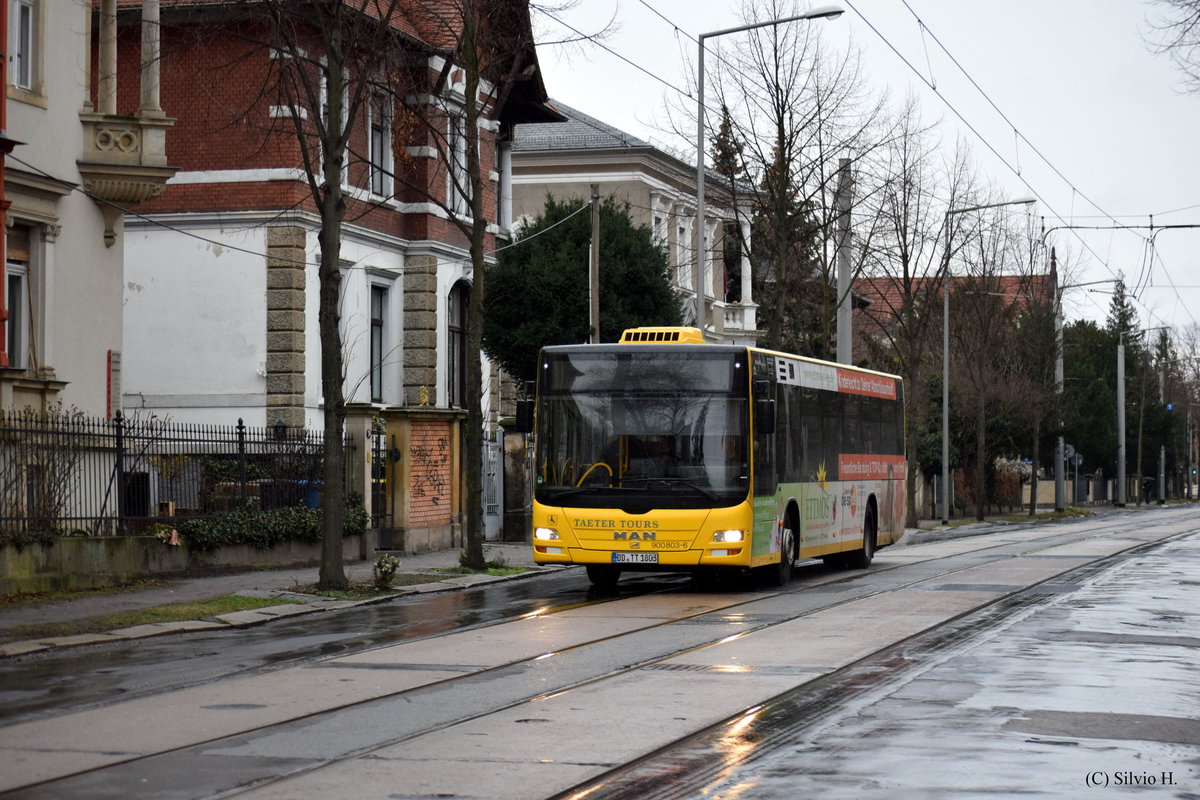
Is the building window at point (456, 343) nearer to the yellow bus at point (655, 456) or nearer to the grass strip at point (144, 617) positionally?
the yellow bus at point (655, 456)

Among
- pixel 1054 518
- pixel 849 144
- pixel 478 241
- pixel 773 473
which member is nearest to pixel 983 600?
pixel 773 473

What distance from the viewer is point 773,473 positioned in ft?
69.3

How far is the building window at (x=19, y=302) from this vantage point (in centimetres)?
2370

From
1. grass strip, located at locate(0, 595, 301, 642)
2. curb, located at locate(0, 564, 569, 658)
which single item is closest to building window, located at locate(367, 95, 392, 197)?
curb, located at locate(0, 564, 569, 658)

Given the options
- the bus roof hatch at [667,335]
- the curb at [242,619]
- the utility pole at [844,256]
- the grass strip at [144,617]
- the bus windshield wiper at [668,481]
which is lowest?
the curb at [242,619]

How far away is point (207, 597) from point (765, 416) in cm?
681

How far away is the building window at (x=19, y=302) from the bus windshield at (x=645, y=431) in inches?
324

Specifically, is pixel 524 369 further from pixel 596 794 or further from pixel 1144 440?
pixel 1144 440

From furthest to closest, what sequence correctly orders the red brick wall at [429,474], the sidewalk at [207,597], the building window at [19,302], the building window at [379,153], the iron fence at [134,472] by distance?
1. the building window at [379,153]
2. the red brick wall at [429,474]
3. the building window at [19,302]
4. the iron fence at [134,472]
5. the sidewalk at [207,597]

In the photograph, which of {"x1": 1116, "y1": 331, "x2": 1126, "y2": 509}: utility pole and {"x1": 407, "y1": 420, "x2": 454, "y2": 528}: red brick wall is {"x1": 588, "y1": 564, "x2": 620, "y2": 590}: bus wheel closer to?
{"x1": 407, "y1": 420, "x2": 454, "y2": 528}: red brick wall

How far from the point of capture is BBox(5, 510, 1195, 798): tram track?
8469mm

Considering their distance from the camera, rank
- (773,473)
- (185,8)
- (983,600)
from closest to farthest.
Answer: (983,600) < (773,473) < (185,8)

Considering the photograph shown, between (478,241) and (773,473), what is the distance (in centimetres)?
634

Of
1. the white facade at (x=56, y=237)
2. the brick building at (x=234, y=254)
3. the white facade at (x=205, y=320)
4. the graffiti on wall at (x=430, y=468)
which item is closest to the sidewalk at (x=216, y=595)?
the graffiti on wall at (x=430, y=468)
